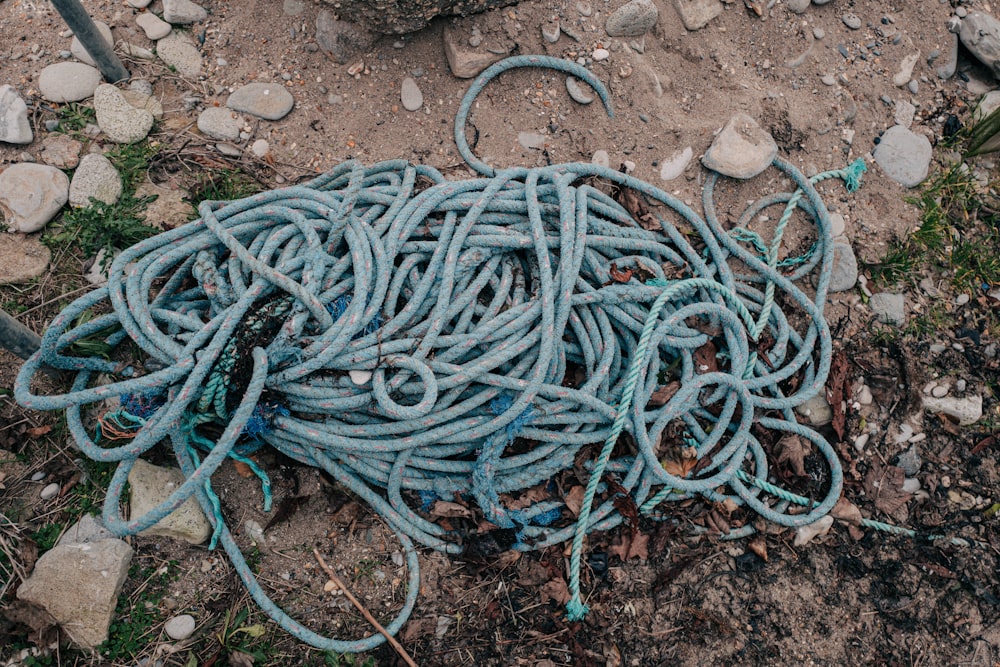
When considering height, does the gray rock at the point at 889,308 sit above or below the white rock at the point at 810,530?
above

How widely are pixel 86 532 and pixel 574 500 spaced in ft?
5.65

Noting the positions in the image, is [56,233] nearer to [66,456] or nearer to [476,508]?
[66,456]

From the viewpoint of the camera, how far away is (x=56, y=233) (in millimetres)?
2631

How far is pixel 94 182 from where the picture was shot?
267 centimetres

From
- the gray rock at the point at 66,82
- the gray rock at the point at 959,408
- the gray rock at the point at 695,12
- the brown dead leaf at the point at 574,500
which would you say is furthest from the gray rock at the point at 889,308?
the gray rock at the point at 66,82

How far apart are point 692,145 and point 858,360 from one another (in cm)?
118

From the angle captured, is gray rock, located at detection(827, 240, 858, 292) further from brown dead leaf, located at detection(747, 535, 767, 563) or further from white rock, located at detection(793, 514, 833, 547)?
brown dead leaf, located at detection(747, 535, 767, 563)

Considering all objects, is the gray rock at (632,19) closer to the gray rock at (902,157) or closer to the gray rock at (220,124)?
the gray rock at (902,157)

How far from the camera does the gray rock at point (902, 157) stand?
3.17 m

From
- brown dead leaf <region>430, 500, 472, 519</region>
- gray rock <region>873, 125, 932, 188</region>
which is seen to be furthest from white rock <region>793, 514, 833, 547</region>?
gray rock <region>873, 125, 932, 188</region>

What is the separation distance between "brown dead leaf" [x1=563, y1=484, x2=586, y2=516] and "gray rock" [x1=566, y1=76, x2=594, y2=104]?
172 centimetres

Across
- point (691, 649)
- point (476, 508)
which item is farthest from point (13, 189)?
point (691, 649)

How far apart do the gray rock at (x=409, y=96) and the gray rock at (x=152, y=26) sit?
3.72 feet

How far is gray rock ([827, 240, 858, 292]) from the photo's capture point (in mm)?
2926
